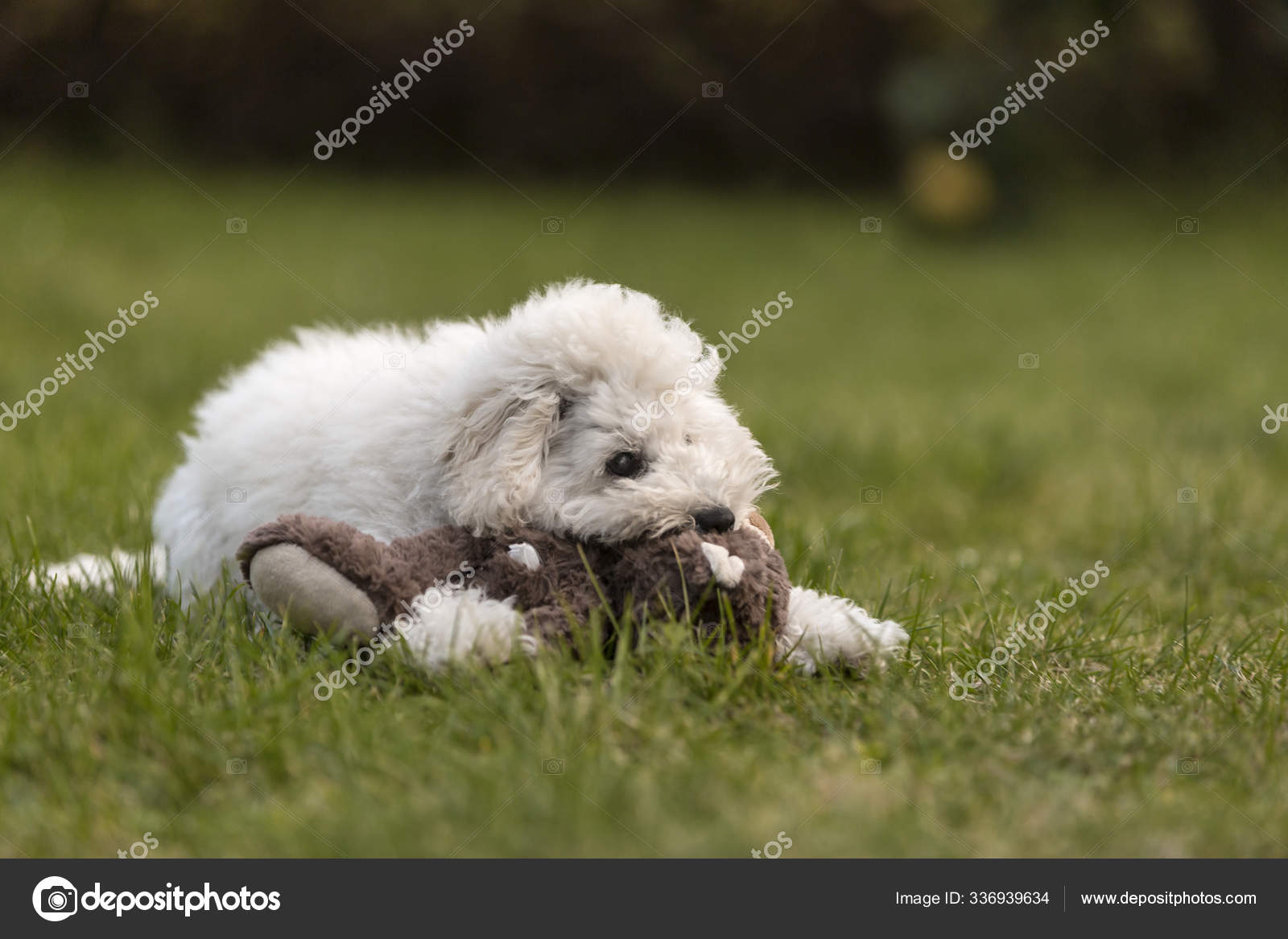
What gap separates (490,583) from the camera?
2.63m

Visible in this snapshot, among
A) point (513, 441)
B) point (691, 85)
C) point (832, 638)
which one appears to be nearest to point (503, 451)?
point (513, 441)

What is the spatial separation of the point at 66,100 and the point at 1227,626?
11.6m

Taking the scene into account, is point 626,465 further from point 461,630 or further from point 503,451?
point 461,630

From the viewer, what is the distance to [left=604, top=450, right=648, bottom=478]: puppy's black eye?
8.72 ft

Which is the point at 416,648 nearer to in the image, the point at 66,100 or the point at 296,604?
the point at 296,604

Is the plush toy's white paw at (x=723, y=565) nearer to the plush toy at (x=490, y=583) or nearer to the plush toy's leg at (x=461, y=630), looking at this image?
the plush toy at (x=490, y=583)

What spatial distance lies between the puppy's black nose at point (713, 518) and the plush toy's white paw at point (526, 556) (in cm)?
33

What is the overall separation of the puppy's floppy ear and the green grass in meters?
0.34

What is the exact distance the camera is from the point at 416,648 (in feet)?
8.38

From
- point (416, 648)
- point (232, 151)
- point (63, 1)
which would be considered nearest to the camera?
point (416, 648)

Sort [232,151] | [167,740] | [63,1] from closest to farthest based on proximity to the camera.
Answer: [167,740], [63,1], [232,151]
